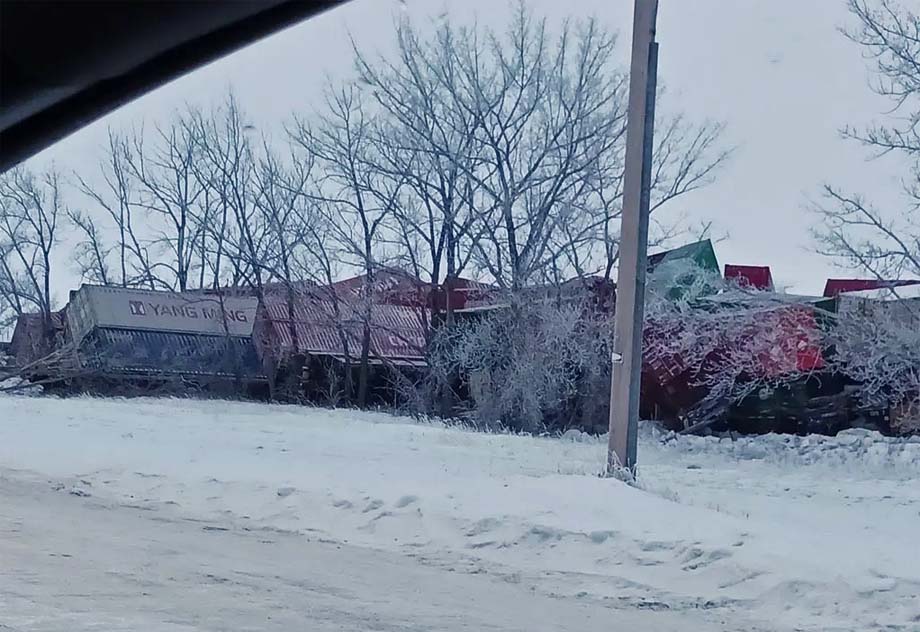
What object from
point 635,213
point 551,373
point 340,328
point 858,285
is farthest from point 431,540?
point 340,328

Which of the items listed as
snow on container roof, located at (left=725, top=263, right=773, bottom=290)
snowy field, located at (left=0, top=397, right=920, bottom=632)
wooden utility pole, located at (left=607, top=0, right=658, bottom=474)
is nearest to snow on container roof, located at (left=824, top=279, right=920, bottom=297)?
snow on container roof, located at (left=725, top=263, right=773, bottom=290)

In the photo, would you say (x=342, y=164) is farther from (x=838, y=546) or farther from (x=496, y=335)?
(x=838, y=546)

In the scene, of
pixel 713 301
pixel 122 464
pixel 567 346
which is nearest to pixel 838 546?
pixel 122 464

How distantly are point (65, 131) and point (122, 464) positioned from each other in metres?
14.1

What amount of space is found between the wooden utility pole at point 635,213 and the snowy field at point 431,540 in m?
1.18

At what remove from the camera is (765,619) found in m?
8.77

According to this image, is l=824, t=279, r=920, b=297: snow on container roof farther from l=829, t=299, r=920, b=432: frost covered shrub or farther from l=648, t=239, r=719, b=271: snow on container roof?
l=648, t=239, r=719, b=271: snow on container roof

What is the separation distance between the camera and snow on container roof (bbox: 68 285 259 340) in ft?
118

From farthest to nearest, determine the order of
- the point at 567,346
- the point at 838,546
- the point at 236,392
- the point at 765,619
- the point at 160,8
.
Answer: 1. the point at 236,392
2. the point at 567,346
3. the point at 838,546
4. the point at 765,619
5. the point at 160,8

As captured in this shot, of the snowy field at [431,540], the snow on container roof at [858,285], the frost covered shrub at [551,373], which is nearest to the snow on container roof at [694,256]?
the frost covered shrub at [551,373]

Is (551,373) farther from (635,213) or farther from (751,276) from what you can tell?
(635,213)

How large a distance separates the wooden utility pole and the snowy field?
1.18m

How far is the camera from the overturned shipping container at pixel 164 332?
35.3 metres

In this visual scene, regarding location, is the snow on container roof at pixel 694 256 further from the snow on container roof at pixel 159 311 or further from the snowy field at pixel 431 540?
the snow on container roof at pixel 159 311
